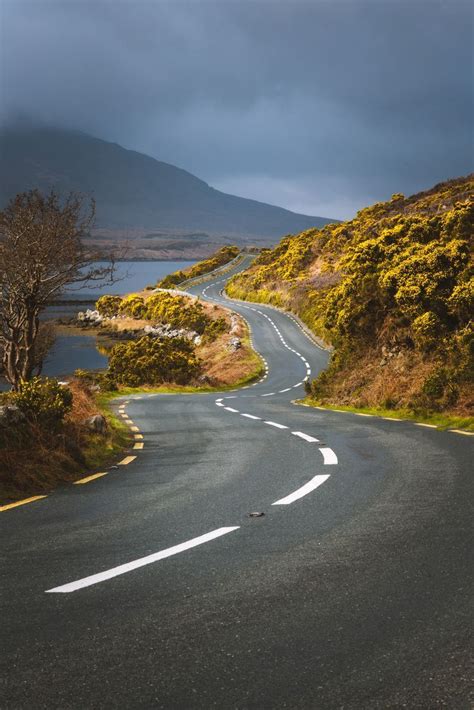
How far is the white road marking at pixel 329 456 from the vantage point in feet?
31.5

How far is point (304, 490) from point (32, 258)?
497 inches

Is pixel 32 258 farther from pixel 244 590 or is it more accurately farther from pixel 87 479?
pixel 244 590

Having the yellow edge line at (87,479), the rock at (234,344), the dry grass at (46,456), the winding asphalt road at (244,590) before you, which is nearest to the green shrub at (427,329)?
the winding asphalt road at (244,590)

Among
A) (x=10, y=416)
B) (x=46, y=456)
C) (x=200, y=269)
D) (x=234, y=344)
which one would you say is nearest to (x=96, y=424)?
(x=10, y=416)

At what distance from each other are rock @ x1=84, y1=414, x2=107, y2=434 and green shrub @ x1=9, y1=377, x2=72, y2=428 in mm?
1206

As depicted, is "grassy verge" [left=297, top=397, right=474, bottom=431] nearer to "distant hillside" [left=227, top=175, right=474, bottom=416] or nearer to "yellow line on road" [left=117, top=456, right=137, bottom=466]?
"distant hillside" [left=227, top=175, right=474, bottom=416]

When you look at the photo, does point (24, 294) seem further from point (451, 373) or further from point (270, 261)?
point (270, 261)

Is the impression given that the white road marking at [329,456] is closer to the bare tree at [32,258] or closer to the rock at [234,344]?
the bare tree at [32,258]

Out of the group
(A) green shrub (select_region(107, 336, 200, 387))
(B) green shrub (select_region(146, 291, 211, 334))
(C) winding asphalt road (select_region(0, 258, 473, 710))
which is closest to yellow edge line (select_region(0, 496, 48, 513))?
(C) winding asphalt road (select_region(0, 258, 473, 710))

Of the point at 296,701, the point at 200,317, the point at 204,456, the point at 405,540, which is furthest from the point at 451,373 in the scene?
the point at 200,317

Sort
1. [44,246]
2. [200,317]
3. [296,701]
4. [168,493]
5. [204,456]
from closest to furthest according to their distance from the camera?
[296,701] < [168,493] < [204,456] < [44,246] < [200,317]

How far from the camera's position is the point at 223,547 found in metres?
5.33

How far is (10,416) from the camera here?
30.7 ft

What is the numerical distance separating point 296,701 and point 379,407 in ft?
53.5
